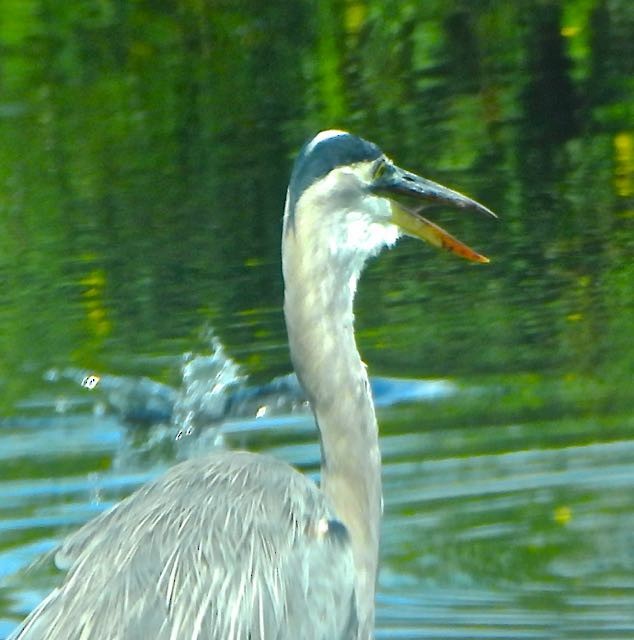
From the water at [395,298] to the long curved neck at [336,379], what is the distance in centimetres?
88

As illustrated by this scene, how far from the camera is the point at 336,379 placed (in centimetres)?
582

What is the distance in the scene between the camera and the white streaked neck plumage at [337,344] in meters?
5.72

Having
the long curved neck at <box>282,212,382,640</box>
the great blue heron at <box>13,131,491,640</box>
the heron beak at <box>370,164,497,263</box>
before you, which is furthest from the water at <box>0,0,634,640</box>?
the heron beak at <box>370,164,497,263</box>

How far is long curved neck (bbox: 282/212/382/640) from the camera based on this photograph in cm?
572

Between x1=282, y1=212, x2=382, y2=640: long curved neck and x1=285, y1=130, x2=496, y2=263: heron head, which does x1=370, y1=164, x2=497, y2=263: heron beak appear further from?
x1=282, y1=212, x2=382, y2=640: long curved neck

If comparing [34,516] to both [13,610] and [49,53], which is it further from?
[49,53]

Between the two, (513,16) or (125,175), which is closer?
(125,175)

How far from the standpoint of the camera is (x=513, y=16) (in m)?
20.7

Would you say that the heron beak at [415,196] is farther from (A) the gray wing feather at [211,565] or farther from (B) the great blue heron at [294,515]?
(A) the gray wing feather at [211,565]

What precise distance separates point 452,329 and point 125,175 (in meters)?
5.87

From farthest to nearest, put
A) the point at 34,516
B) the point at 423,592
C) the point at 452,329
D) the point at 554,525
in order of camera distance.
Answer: the point at 452,329 < the point at 34,516 < the point at 554,525 < the point at 423,592

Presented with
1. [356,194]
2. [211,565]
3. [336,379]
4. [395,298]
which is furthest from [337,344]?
[395,298]

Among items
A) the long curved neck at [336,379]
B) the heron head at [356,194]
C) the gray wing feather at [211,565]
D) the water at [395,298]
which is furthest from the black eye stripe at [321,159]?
the water at [395,298]

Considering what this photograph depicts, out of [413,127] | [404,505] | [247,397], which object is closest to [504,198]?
[413,127]
